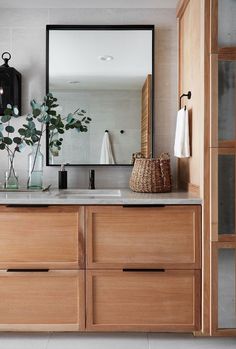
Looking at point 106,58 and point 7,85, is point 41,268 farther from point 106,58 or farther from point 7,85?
point 106,58

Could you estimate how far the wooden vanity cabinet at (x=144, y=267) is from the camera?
230 centimetres

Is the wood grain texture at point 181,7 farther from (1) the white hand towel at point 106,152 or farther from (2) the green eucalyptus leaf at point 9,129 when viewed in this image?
(2) the green eucalyptus leaf at point 9,129

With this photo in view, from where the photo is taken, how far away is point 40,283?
2.32m

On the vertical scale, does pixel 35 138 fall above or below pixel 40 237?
above

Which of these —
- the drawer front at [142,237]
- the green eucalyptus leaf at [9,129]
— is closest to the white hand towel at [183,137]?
the drawer front at [142,237]

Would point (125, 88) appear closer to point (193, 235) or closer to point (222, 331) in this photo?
point (193, 235)

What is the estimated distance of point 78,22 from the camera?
117 inches

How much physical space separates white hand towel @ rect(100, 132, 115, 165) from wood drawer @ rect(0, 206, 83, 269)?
749mm

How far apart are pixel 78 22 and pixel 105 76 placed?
451 mm

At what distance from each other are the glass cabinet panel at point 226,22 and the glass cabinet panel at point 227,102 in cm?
12

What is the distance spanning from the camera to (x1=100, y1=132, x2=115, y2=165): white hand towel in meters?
2.96

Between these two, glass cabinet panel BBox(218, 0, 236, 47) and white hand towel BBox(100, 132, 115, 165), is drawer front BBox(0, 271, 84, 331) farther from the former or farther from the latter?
glass cabinet panel BBox(218, 0, 236, 47)

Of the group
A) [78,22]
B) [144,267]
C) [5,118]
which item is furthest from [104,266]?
[78,22]

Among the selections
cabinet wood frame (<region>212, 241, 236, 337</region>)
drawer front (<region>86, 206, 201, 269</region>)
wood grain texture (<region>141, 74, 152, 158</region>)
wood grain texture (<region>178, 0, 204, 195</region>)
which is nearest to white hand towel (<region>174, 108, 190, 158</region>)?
wood grain texture (<region>178, 0, 204, 195</region>)
